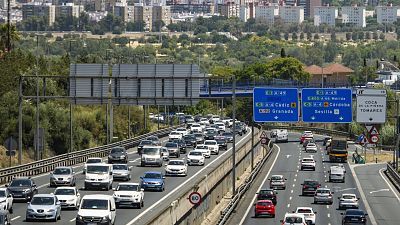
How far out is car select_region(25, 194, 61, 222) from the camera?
173ft

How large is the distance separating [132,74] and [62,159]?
7.21 meters

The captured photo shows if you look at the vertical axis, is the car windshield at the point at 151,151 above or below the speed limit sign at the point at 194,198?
below

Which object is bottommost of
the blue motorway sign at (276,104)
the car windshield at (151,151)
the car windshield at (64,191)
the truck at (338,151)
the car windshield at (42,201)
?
the truck at (338,151)

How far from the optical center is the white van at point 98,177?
222 feet

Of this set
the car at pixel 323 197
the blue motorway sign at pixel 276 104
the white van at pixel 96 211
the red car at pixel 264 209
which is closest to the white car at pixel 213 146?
the blue motorway sign at pixel 276 104

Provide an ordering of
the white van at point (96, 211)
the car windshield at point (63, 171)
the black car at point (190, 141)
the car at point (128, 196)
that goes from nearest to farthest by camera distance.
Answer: the white van at point (96, 211) < the car at point (128, 196) < the car windshield at point (63, 171) < the black car at point (190, 141)

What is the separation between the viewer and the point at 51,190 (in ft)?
219

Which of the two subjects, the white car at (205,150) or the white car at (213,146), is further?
the white car at (213,146)

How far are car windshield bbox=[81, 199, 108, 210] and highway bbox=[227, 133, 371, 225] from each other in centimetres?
1104

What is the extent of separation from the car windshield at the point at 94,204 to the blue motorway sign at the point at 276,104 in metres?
29.2

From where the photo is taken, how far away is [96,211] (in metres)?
50.7

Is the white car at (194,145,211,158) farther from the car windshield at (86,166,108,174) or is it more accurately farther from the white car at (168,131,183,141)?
the car windshield at (86,166,108,174)

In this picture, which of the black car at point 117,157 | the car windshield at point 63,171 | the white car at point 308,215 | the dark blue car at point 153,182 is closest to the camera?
the white car at point 308,215

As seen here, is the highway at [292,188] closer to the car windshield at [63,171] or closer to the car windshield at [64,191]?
the car windshield at [64,191]
